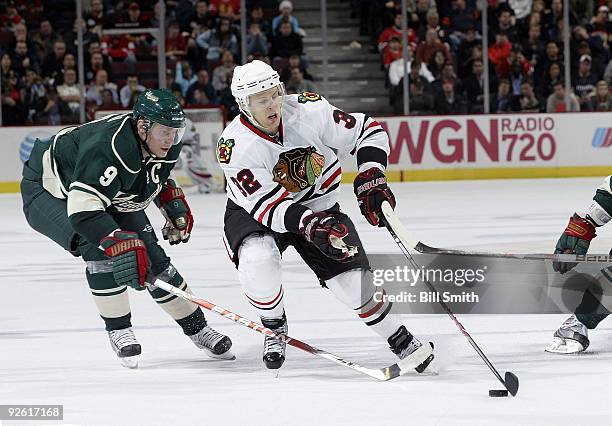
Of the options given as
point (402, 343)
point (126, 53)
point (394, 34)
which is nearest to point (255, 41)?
point (126, 53)

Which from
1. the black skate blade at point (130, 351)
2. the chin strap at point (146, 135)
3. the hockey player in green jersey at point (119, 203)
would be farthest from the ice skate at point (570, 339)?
the chin strap at point (146, 135)

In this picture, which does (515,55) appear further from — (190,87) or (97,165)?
(97,165)

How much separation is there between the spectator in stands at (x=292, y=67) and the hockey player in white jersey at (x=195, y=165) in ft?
4.03

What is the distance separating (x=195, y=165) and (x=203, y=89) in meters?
1.09

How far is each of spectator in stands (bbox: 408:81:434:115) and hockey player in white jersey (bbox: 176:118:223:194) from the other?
6.48 feet

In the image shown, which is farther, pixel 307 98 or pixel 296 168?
pixel 307 98

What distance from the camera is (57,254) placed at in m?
7.07

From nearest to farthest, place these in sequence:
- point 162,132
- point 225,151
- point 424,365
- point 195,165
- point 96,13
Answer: point 424,365
point 225,151
point 162,132
point 195,165
point 96,13

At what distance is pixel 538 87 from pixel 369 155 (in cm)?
826

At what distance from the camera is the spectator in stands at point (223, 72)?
1177 cm

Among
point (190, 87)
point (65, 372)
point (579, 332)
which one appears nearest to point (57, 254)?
point (65, 372)

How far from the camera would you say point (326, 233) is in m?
3.54

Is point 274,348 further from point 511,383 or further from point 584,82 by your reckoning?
point 584,82

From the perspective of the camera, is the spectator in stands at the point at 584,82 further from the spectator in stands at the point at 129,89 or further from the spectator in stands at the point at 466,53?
the spectator in stands at the point at 129,89
